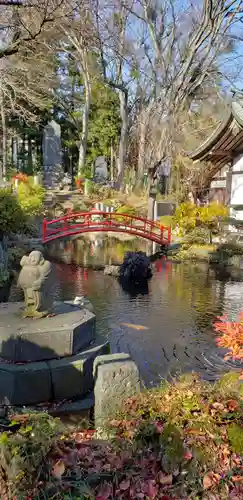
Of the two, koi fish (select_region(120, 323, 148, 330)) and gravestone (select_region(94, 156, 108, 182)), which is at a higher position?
gravestone (select_region(94, 156, 108, 182))

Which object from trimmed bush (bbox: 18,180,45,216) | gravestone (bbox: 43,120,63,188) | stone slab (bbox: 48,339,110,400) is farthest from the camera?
gravestone (bbox: 43,120,63,188)

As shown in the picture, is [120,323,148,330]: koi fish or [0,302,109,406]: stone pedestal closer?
[0,302,109,406]: stone pedestal

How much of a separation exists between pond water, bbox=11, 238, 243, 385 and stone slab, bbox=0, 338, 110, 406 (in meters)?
1.49

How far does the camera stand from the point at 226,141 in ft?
81.4

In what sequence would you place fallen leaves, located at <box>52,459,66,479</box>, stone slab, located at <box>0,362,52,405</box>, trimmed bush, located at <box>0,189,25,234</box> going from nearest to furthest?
fallen leaves, located at <box>52,459,66,479</box>, stone slab, located at <box>0,362,52,405</box>, trimmed bush, located at <box>0,189,25,234</box>

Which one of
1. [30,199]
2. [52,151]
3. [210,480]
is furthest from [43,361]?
[52,151]

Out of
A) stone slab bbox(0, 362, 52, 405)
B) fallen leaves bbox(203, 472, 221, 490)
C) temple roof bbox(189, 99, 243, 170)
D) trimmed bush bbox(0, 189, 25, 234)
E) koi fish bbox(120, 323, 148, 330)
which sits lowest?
koi fish bbox(120, 323, 148, 330)

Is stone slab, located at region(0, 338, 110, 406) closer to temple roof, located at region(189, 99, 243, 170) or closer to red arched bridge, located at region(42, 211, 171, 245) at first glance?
red arched bridge, located at region(42, 211, 171, 245)

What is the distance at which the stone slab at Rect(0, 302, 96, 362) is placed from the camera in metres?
6.56

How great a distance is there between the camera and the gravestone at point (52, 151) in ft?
131

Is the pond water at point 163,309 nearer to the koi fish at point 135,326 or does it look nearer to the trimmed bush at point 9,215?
the koi fish at point 135,326

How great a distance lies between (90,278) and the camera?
16484mm

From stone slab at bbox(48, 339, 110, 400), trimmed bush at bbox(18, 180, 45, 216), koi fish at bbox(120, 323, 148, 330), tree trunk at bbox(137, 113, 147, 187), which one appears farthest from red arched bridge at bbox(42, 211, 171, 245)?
stone slab at bbox(48, 339, 110, 400)

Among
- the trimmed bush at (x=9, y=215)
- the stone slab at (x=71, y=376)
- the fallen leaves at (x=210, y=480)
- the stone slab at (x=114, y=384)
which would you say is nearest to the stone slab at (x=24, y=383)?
the stone slab at (x=71, y=376)
